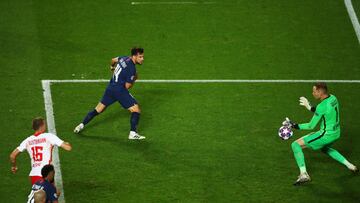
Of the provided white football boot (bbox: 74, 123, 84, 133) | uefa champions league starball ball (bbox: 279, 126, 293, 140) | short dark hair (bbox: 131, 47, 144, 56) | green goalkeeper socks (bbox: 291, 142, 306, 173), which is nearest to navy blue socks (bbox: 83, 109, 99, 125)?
white football boot (bbox: 74, 123, 84, 133)

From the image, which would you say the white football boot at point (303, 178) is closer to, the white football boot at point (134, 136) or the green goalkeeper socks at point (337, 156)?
the green goalkeeper socks at point (337, 156)

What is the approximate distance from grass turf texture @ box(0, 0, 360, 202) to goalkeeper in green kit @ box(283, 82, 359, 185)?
18.1 inches

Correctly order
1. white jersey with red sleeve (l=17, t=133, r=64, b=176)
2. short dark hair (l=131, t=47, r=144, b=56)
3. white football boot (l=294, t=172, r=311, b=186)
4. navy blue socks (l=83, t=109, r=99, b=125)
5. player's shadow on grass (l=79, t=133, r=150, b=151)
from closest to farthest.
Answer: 1. white jersey with red sleeve (l=17, t=133, r=64, b=176)
2. white football boot (l=294, t=172, r=311, b=186)
3. short dark hair (l=131, t=47, r=144, b=56)
4. player's shadow on grass (l=79, t=133, r=150, b=151)
5. navy blue socks (l=83, t=109, r=99, b=125)

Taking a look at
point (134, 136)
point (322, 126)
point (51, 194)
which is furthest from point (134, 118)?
point (51, 194)

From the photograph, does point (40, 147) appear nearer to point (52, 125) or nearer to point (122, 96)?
point (122, 96)

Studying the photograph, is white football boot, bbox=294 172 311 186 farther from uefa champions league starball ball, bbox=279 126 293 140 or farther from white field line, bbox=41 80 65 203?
white field line, bbox=41 80 65 203

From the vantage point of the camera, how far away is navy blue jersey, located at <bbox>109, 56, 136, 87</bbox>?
50.3ft

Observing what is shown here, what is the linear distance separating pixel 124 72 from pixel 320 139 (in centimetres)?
408

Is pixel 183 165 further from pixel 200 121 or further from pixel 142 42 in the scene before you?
pixel 142 42

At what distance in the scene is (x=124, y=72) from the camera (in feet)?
50.3

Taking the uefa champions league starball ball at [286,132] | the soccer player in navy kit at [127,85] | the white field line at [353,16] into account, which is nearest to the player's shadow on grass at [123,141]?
the soccer player in navy kit at [127,85]

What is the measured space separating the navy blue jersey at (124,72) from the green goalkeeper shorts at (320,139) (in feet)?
12.1

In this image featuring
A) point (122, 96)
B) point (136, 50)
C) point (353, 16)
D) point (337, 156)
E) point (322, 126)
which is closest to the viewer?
point (322, 126)

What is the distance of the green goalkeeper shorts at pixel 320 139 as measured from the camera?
45.0 feet
